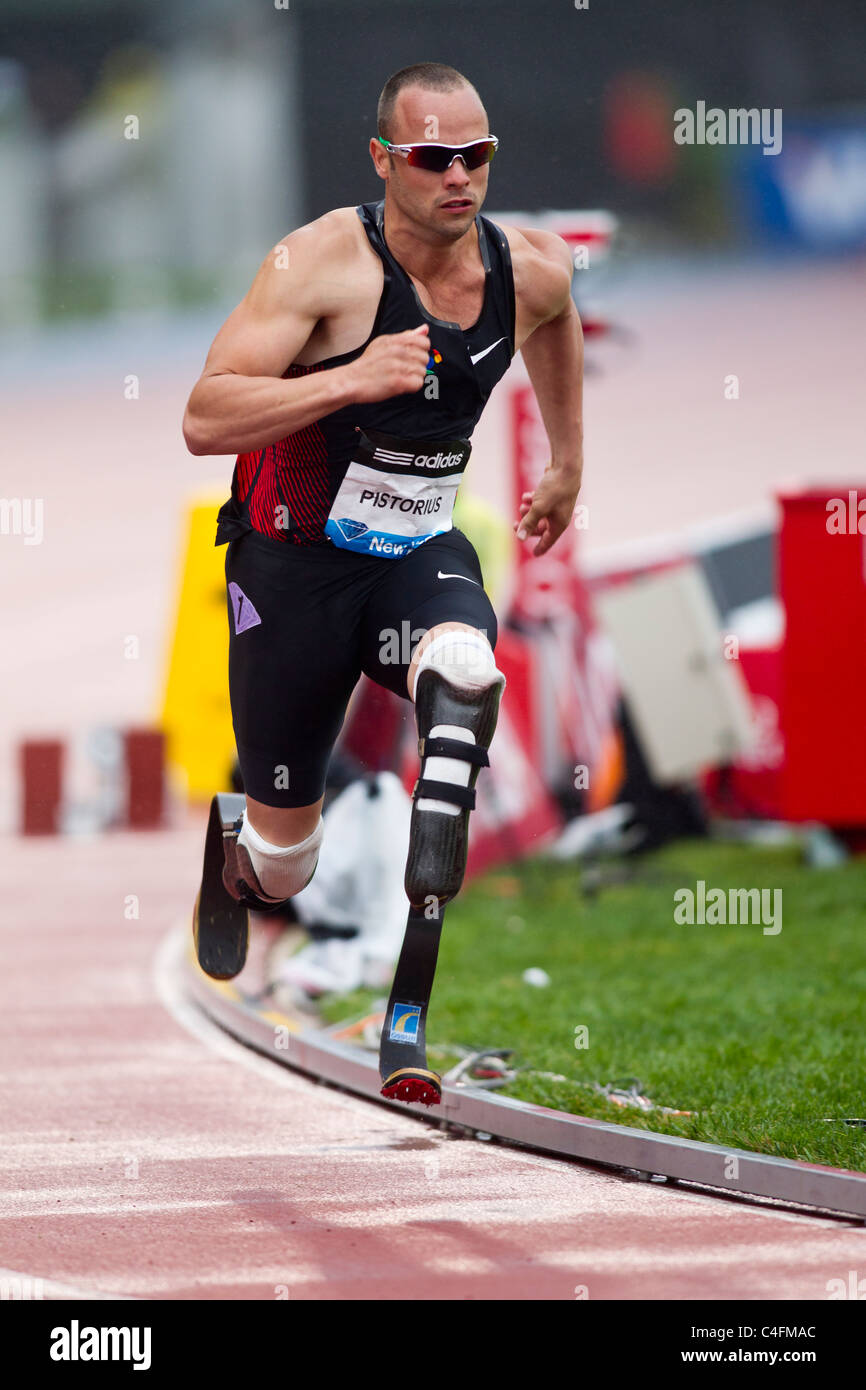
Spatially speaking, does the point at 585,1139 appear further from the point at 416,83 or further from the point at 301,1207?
the point at 416,83

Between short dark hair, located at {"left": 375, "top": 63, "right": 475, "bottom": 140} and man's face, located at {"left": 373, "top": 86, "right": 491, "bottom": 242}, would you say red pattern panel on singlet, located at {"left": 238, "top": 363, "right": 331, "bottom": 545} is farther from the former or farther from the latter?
short dark hair, located at {"left": 375, "top": 63, "right": 475, "bottom": 140}

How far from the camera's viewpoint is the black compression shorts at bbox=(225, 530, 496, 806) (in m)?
5.45

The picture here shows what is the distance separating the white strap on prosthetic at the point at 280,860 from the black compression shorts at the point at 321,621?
0.41m

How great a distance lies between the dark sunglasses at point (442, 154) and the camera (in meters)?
5.19

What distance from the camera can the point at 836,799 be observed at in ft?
42.6

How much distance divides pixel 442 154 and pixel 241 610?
4.69 feet

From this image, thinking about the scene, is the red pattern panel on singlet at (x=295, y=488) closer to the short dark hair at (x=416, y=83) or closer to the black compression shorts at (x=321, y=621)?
the black compression shorts at (x=321, y=621)

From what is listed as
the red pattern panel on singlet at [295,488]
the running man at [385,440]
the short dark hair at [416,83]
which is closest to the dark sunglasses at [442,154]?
the running man at [385,440]

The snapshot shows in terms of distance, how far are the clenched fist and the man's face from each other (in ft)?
1.54

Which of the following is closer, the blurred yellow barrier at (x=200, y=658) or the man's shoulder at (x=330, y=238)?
the man's shoulder at (x=330, y=238)

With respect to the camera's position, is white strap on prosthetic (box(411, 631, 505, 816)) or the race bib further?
the race bib

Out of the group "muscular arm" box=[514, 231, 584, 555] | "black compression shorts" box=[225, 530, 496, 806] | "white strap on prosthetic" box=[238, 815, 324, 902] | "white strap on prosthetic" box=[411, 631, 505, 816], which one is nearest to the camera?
"white strap on prosthetic" box=[411, 631, 505, 816]

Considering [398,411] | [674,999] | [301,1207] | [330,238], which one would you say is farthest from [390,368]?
[674,999]

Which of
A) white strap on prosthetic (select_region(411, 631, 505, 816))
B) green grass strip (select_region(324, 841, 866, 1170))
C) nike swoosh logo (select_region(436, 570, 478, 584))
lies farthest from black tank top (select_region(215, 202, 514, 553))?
green grass strip (select_region(324, 841, 866, 1170))
